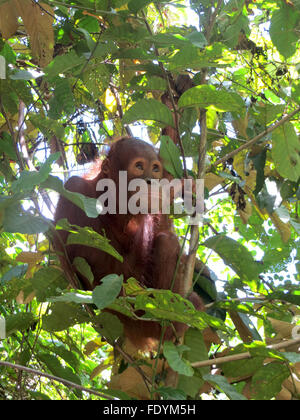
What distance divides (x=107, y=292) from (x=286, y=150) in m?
1.29

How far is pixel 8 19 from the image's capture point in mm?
2666

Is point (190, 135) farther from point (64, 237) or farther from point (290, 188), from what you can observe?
point (64, 237)

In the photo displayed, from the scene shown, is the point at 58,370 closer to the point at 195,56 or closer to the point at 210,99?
the point at 210,99

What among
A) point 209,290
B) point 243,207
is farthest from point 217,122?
point 209,290

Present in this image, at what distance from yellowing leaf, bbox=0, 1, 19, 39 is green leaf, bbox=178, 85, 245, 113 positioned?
1.12 meters

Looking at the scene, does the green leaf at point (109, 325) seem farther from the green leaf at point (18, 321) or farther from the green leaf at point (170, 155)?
the green leaf at point (170, 155)

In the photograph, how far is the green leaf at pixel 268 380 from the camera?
2023mm

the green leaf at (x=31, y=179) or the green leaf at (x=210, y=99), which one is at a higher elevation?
the green leaf at (x=210, y=99)

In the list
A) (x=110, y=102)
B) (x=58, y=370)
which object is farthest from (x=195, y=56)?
(x=110, y=102)

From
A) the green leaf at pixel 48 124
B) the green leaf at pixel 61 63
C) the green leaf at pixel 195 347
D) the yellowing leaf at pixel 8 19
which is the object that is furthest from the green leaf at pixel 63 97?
the green leaf at pixel 195 347

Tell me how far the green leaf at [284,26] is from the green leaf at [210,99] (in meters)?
0.49

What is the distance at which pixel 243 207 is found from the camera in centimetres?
286

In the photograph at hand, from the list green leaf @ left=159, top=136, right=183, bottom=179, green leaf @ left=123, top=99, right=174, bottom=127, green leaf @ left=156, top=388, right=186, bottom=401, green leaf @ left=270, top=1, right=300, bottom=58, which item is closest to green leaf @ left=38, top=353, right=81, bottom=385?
green leaf @ left=156, top=388, right=186, bottom=401
